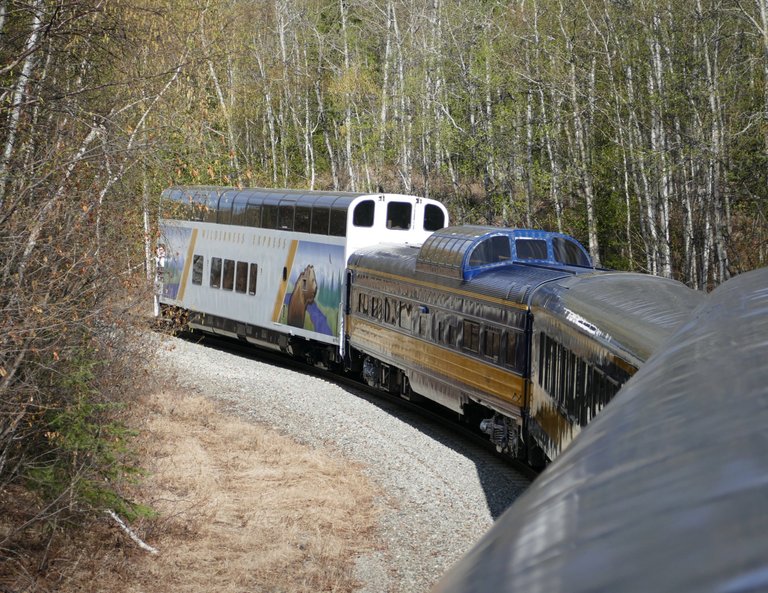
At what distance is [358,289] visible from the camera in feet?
65.2

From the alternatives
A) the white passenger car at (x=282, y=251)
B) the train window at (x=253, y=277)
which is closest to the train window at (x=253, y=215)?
the white passenger car at (x=282, y=251)

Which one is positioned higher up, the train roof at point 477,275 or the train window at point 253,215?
the train window at point 253,215

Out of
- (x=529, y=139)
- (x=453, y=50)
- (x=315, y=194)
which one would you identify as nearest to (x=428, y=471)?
(x=315, y=194)

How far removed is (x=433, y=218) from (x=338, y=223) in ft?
8.13

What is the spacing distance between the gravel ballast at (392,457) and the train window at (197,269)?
3239 mm

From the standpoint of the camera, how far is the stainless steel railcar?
1014 centimetres

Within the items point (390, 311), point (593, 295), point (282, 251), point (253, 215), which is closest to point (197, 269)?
point (253, 215)

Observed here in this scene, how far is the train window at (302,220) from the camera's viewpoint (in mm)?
21375

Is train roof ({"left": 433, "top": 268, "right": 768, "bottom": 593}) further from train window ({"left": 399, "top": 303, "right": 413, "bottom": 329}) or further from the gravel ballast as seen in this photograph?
train window ({"left": 399, "top": 303, "right": 413, "bottom": 329})

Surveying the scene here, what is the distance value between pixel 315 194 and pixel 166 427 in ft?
23.5

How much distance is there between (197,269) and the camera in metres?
25.7

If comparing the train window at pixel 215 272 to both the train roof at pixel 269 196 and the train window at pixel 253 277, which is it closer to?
the train roof at pixel 269 196

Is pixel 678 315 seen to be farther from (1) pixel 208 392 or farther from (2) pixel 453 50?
(2) pixel 453 50

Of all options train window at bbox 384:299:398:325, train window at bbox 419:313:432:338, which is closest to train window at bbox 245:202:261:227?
train window at bbox 384:299:398:325
